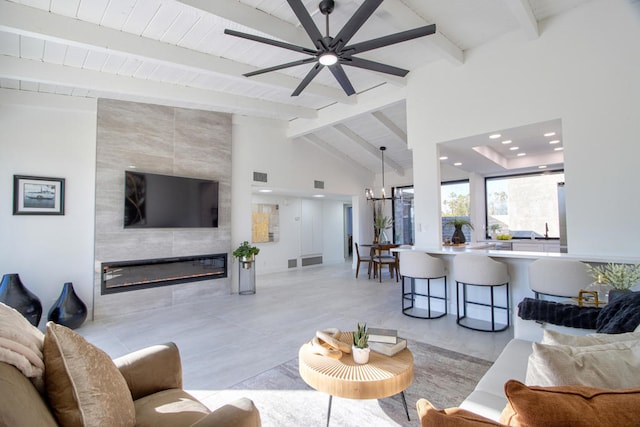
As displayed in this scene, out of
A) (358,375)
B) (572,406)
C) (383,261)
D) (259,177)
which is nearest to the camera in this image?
(572,406)

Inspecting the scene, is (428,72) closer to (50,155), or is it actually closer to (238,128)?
(238,128)

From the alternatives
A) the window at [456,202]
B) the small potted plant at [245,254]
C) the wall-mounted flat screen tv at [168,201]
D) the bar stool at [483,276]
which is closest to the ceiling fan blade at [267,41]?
the bar stool at [483,276]

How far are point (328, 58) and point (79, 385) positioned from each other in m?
2.88

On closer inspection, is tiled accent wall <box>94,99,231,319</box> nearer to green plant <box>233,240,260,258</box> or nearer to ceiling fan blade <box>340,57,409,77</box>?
green plant <box>233,240,260,258</box>

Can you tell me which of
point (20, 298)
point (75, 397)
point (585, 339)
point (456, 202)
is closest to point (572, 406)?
point (585, 339)

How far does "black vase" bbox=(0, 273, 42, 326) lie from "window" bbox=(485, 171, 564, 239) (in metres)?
8.43

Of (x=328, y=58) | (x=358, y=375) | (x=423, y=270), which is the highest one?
(x=328, y=58)

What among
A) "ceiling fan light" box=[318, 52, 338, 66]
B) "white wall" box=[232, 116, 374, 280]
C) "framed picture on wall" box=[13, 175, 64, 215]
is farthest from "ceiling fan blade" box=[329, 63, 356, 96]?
"framed picture on wall" box=[13, 175, 64, 215]

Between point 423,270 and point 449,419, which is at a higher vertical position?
point 449,419

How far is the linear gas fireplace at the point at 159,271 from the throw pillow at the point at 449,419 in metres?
5.07

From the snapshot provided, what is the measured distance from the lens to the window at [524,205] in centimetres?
691

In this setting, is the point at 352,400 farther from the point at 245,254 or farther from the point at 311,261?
the point at 311,261

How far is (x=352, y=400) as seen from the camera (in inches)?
90.4

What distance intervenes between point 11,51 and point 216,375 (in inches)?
166
